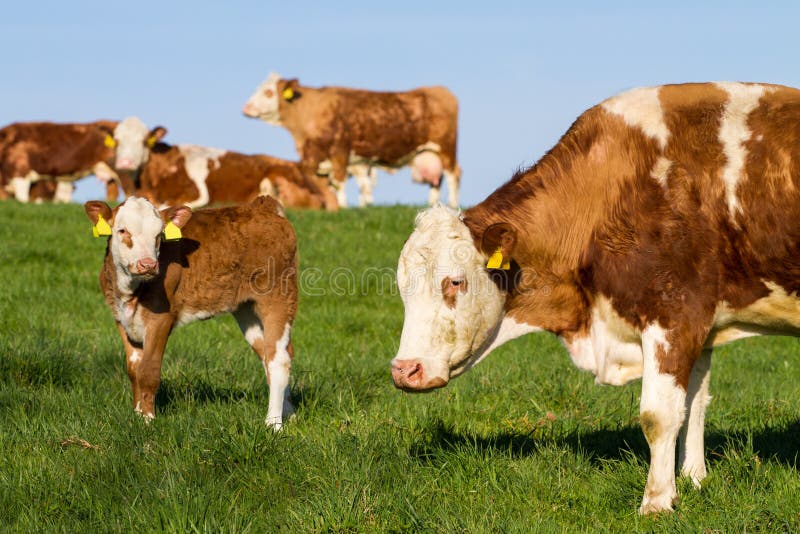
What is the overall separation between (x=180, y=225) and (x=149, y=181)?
43.1 feet

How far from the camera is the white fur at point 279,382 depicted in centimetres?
738

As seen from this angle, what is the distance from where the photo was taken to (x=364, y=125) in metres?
22.8

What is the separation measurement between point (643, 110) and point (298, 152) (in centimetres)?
1779

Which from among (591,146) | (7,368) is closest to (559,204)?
(591,146)

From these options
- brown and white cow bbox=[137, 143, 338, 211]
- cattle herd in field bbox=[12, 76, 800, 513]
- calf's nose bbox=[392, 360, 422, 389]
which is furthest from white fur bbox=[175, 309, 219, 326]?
brown and white cow bbox=[137, 143, 338, 211]

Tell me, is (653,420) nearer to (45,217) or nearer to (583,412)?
(583,412)

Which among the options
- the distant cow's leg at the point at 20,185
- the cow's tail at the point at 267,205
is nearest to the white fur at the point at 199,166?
the distant cow's leg at the point at 20,185

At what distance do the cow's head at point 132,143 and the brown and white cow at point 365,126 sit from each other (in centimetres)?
363

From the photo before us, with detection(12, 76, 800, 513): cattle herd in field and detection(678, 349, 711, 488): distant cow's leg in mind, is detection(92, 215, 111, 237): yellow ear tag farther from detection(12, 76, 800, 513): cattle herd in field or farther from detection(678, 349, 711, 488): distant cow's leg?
detection(678, 349, 711, 488): distant cow's leg

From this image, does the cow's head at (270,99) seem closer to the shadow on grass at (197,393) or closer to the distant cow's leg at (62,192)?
the distant cow's leg at (62,192)

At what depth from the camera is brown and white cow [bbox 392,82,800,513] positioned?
17.3 ft

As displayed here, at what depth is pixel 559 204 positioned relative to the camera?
5742 mm

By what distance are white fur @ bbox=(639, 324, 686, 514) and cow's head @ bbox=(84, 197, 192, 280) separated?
3.56m

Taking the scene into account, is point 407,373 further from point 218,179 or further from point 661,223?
point 218,179
